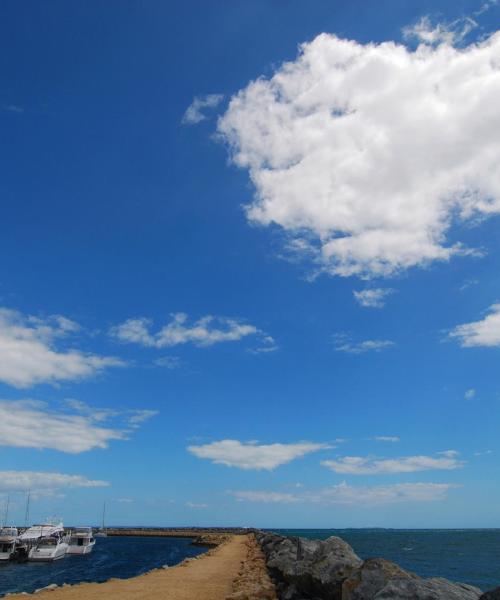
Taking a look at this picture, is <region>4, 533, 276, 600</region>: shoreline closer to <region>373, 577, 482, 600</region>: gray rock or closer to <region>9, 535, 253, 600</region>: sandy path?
<region>9, 535, 253, 600</region>: sandy path

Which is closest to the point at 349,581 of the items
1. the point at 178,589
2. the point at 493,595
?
the point at 493,595

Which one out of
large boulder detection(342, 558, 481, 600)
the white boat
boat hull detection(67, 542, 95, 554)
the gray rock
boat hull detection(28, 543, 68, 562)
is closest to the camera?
the gray rock

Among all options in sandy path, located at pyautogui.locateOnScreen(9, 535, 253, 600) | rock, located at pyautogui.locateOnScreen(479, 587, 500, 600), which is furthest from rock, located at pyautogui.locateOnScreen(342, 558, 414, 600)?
sandy path, located at pyautogui.locateOnScreen(9, 535, 253, 600)

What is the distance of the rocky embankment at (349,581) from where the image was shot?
12438mm

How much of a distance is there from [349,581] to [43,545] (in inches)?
2194

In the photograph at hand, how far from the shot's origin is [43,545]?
59.1 metres

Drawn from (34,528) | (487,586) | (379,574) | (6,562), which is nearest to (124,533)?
(34,528)

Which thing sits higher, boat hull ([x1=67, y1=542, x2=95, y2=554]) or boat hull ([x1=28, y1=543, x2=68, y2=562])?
boat hull ([x1=28, y1=543, x2=68, y2=562])

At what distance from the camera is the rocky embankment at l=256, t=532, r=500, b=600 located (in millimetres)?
12438

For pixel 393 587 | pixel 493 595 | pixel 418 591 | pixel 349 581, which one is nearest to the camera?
pixel 493 595

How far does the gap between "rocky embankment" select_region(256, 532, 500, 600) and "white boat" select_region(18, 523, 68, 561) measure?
127ft

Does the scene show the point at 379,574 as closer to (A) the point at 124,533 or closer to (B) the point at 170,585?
(B) the point at 170,585

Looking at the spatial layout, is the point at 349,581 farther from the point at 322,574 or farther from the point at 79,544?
the point at 79,544

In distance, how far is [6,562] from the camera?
185ft
